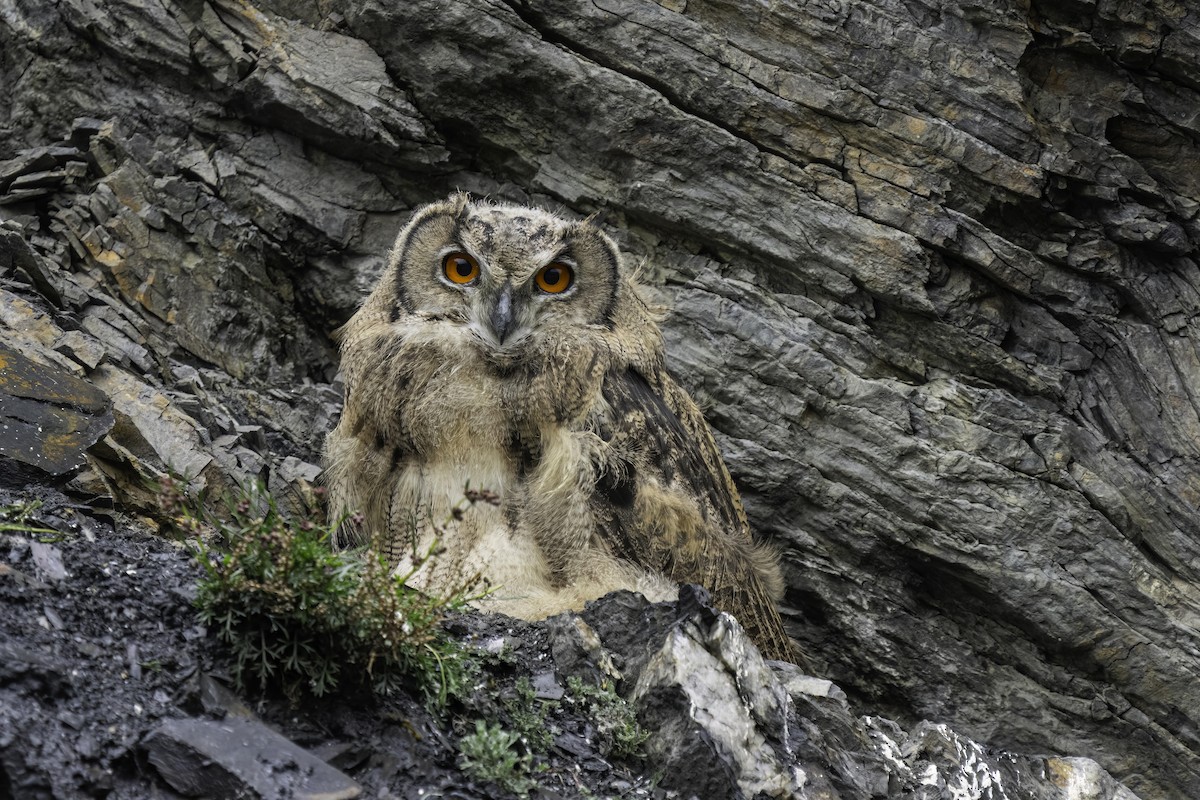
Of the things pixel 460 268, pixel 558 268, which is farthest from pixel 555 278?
pixel 460 268

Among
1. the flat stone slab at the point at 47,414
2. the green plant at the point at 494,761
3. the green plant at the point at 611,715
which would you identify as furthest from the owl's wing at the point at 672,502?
the flat stone slab at the point at 47,414

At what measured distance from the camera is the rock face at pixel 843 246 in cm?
550

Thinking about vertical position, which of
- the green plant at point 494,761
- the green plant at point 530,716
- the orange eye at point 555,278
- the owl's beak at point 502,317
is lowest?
the green plant at point 494,761

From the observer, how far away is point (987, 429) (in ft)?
18.3

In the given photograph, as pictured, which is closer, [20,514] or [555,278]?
[20,514]

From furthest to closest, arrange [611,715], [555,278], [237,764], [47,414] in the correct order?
[555,278] → [47,414] → [611,715] → [237,764]

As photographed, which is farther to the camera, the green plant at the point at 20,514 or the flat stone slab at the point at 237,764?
the green plant at the point at 20,514

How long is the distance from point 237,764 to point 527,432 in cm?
190

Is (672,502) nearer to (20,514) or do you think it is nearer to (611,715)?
(611,715)

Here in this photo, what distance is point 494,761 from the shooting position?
2.69 metres

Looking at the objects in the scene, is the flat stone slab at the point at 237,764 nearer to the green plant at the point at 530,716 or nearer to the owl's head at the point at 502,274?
the green plant at the point at 530,716

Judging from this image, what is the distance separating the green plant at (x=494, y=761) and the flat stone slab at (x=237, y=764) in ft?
1.03

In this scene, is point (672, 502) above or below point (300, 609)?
above

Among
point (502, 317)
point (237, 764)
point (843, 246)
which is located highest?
point (843, 246)
